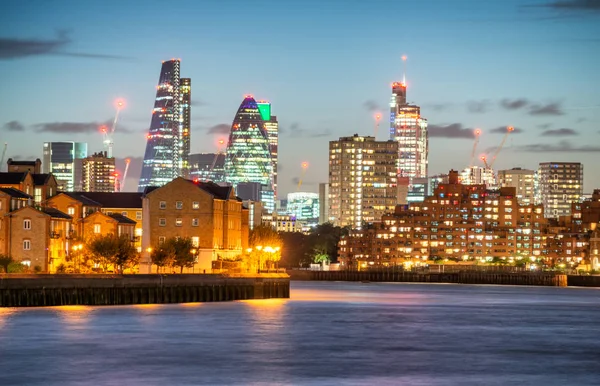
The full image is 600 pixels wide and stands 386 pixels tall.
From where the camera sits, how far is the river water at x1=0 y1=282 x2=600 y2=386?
59188mm

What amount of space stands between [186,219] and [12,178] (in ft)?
70.4

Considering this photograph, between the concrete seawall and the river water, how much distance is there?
1537 mm

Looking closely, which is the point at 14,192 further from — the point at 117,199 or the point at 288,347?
the point at 288,347

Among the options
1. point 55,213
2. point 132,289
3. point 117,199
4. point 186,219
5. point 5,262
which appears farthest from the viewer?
point 117,199

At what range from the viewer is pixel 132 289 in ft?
371

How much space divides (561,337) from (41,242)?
221 feet

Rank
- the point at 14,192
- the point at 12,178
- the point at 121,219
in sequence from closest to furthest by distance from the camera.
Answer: the point at 14,192
the point at 12,178
the point at 121,219

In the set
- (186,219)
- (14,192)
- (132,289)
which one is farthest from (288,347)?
(186,219)

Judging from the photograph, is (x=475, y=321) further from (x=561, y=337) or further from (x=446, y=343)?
(x=446, y=343)

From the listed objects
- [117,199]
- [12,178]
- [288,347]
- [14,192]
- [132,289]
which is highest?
[12,178]

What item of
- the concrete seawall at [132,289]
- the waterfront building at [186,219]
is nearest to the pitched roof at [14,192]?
the waterfront building at [186,219]

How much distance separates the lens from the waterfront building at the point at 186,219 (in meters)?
152

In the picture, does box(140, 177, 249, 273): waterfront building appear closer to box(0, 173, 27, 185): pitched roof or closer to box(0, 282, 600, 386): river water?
box(0, 173, 27, 185): pitched roof

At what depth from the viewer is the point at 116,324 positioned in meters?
88.2
